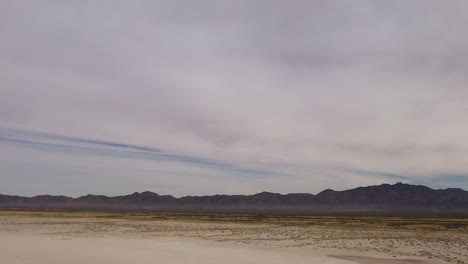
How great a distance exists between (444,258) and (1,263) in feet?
73.7

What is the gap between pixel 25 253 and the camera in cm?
1432

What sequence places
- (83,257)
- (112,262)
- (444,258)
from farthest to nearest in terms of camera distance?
(444,258) → (83,257) → (112,262)

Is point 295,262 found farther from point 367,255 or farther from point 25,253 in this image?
point 25,253

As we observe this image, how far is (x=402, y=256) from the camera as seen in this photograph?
21156mm

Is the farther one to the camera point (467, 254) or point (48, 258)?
point (467, 254)

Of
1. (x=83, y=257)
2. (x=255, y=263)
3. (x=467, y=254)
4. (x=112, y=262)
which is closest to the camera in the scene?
(x=112, y=262)

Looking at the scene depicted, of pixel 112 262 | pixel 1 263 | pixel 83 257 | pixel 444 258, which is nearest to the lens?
pixel 1 263

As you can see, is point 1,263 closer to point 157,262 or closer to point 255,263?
point 157,262

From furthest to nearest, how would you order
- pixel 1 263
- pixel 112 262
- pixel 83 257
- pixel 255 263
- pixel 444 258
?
pixel 444 258, pixel 255 263, pixel 83 257, pixel 112 262, pixel 1 263

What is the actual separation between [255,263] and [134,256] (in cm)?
539

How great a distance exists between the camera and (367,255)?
21234 mm

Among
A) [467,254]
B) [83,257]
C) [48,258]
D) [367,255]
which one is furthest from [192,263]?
[467,254]

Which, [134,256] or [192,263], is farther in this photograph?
[134,256]

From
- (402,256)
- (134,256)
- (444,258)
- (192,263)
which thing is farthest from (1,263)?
(444,258)
